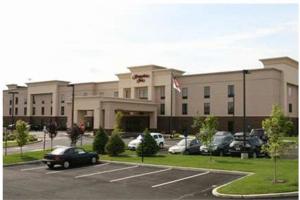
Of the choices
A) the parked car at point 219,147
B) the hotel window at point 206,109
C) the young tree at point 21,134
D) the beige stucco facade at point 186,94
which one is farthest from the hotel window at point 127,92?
the parked car at point 219,147

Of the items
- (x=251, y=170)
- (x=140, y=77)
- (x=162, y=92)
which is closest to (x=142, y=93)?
(x=140, y=77)

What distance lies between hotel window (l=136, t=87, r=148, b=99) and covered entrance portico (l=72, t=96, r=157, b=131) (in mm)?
3104

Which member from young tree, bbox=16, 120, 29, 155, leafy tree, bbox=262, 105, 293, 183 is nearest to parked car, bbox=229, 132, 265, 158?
leafy tree, bbox=262, 105, 293, 183

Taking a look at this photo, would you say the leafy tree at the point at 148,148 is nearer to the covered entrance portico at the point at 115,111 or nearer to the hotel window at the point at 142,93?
the covered entrance portico at the point at 115,111

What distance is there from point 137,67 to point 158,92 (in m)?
5.82

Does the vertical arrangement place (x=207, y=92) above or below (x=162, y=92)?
below

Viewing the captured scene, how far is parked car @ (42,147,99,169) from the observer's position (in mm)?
23859

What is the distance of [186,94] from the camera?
223ft

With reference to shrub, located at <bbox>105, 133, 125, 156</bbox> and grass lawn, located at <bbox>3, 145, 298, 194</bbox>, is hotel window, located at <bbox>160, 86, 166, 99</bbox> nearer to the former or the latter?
shrub, located at <bbox>105, 133, 125, 156</bbox>

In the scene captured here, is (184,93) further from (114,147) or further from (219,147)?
(114,147)

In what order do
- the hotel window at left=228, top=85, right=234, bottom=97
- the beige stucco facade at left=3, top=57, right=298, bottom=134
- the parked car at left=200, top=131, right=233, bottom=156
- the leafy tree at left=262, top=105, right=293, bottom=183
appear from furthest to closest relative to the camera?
the hotel window at left=228, top=85, right=234, bottom=97
the beige stucco facade at left=3, top=57, right=298, bottom=134
the parked car at left=200, top=131, right=233, bottom=156
the leafy tree at left=262, top=105, right=293, bottom=183

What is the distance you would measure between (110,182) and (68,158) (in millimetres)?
6377

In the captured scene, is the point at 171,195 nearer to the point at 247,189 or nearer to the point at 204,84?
the point at 247,189

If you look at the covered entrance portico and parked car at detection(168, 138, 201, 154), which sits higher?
the covered entrance portico
